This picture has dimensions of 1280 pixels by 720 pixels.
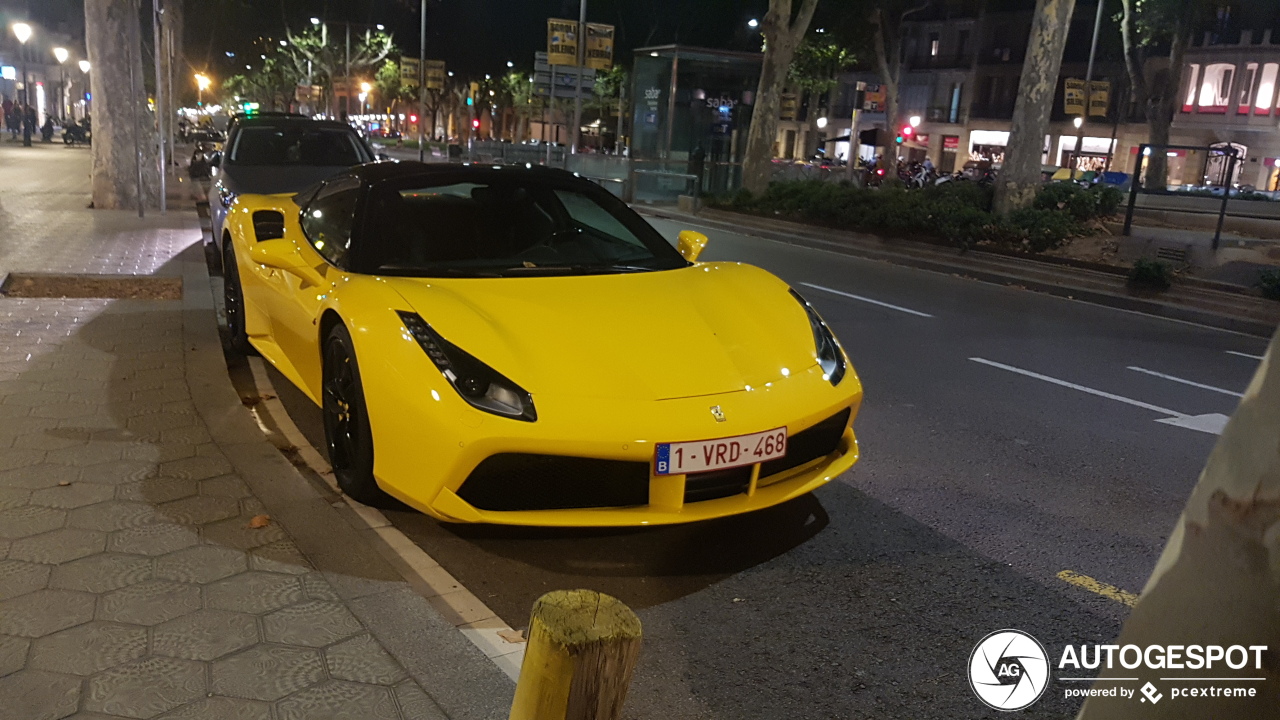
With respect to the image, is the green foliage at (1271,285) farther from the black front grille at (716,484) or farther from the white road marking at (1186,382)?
the black front grille at (716,484)

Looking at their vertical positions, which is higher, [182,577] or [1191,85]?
[1191,85]

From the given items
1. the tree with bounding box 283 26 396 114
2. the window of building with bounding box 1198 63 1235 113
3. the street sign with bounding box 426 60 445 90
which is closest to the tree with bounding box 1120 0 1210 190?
the window of building with bounding box 1198 63 1235 113

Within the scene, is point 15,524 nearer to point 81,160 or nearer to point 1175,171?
point 81,160

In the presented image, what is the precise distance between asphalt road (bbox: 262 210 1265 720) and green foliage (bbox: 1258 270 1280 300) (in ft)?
18.1

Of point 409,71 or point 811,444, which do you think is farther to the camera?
point 409,71

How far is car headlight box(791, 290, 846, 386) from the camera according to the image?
387 centimetres

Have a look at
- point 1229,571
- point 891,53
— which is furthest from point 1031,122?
point 891,53

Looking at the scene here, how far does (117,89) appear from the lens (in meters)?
13.4

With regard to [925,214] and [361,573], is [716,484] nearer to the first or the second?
[361,573]

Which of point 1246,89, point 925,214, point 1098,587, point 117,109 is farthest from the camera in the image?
point 1246,89

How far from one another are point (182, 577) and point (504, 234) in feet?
7.36

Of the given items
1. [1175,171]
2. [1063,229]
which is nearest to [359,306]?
[1063,229]

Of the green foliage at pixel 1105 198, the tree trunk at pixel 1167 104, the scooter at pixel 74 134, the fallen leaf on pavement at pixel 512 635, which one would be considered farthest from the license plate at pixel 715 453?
the scooter at pixel 74 134

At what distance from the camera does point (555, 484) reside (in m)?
3.34
